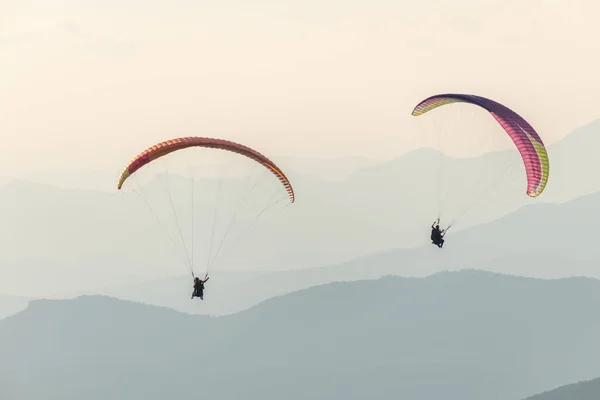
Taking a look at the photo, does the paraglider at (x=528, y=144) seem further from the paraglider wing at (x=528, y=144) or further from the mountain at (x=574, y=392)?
the mountain at (x=574, y=392)

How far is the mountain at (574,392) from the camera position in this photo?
16014cm

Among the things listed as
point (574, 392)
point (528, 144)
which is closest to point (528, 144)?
point (528, 144)

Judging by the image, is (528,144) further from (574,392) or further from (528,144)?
(574,392)

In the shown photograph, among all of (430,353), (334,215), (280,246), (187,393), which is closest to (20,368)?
(187,393)

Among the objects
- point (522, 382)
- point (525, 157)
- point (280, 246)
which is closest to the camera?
point (525, 157)

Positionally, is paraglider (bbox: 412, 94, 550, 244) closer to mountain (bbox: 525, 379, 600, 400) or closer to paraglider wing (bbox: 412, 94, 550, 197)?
paraglider wing (bbox: 412, 94, 550, 197)

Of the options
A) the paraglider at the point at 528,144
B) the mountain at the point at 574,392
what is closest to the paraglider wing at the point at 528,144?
the paraglider at the point at 528,144

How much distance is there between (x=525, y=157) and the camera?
118ft

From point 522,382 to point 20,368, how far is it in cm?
11663

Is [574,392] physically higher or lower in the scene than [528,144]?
higher

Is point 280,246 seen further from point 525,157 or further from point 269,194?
point 525,157

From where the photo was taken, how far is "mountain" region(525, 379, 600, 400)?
16014cm

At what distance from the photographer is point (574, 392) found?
165 meters

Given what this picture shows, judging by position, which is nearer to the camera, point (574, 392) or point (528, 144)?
point (528, 144)
